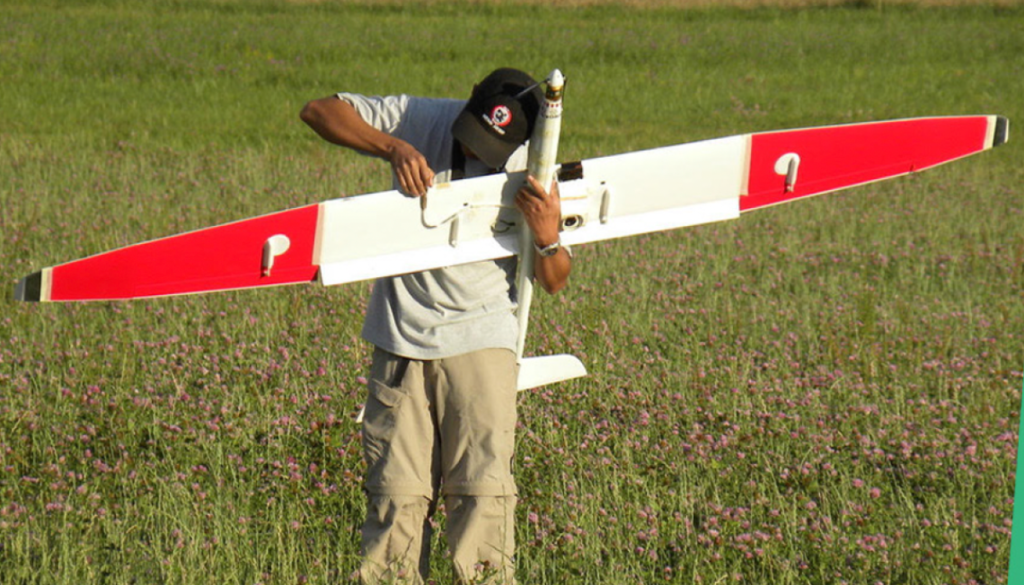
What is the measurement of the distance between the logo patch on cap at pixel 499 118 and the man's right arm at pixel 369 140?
22cm

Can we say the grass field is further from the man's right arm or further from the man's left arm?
the man's right arm

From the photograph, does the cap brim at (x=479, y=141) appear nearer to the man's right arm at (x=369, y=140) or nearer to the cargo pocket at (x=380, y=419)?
the man's right arm at (x=369, y=140)

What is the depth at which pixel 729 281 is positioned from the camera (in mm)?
9047

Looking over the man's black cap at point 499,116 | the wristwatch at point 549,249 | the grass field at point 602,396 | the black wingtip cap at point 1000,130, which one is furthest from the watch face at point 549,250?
the black wingtip cap at point 1000,130

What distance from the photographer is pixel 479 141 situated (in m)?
4.14

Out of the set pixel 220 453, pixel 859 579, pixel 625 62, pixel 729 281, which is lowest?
pixel 859 579

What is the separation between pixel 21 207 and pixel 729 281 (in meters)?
4.93

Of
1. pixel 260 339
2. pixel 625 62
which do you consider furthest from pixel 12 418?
pixel 625 62

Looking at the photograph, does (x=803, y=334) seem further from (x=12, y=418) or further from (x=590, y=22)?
(x=590, y=22)

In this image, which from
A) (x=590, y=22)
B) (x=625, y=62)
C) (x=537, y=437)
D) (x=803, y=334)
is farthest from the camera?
(x=590, y=22)

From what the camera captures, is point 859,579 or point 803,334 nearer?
point 859,579

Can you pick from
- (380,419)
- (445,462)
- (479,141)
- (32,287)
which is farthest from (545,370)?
(32,287)

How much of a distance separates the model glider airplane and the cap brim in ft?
0.35

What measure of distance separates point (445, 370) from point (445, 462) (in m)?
0.30
